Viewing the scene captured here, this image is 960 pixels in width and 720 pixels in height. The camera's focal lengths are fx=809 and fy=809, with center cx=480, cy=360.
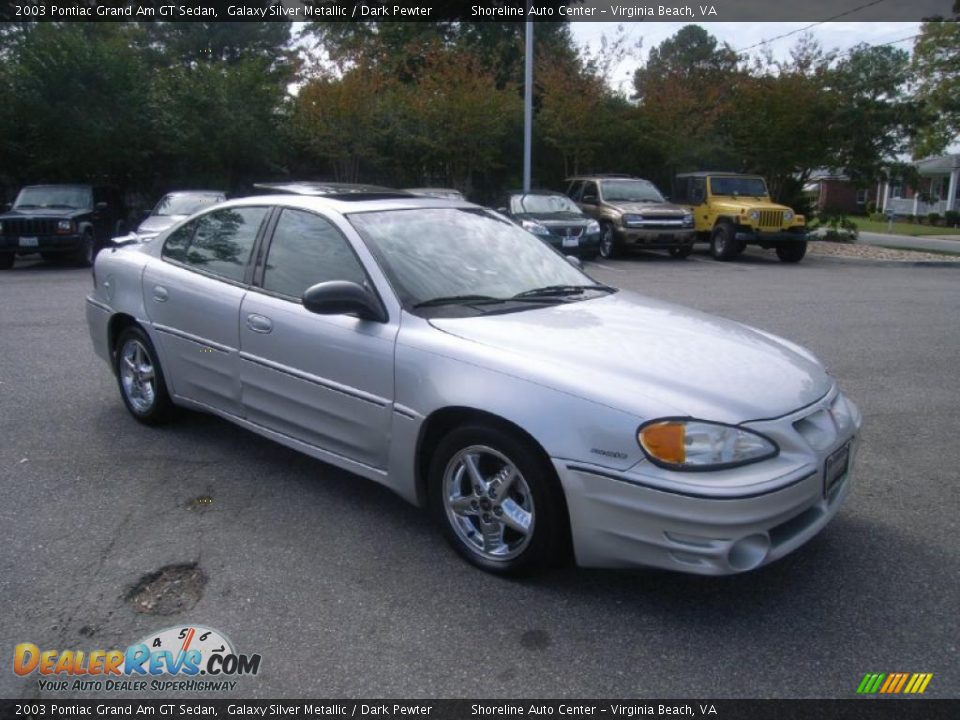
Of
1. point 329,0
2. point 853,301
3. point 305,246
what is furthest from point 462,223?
point 329,0

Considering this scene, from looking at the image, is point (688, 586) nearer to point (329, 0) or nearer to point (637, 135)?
point (637, 135)

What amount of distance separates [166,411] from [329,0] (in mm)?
31276

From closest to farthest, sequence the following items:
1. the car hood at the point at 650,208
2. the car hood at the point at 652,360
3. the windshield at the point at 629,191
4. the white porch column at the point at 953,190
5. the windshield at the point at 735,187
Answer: the car hood at the point at 652,360 < the car hood at the point at 650,208 < the windshield at the point at 629,191 < the windshield at the point at 735,187 < the white porch column at the point at 953,190

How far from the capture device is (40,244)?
588 inches

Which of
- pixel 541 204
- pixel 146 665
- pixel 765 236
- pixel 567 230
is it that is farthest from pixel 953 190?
pixel 146 665

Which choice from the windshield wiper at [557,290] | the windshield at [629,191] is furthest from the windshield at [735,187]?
the windshield wiper at [557,290]

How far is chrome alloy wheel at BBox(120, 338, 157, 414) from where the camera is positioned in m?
5.22

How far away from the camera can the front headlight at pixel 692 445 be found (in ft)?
9.70

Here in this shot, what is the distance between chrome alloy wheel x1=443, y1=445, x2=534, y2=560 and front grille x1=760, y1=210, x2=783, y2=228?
1596 centimetres

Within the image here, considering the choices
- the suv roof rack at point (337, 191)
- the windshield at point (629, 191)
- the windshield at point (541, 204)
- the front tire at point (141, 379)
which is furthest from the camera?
the windshield at point (629, 191)

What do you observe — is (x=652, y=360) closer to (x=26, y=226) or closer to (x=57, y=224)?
(x=57, y=224)

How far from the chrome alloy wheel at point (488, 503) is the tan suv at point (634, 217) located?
14.6 metres

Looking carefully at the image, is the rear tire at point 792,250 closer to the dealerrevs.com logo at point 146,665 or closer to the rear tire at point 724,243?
the rear tire at point 724,243

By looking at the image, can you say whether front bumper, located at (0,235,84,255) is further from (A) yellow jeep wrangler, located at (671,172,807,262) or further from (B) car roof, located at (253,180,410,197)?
(A) yellow jeep wrangler, located at (671,172,807,262)
